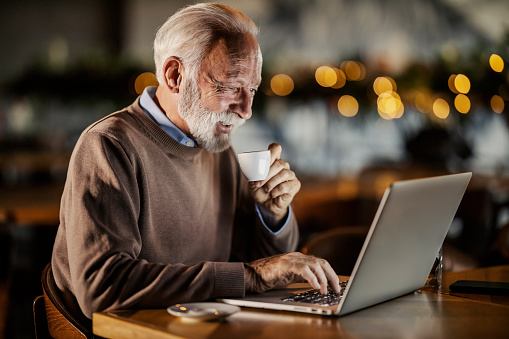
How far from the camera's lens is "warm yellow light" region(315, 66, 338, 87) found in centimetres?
489

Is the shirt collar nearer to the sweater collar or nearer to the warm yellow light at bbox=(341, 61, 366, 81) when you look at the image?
the sweater collar

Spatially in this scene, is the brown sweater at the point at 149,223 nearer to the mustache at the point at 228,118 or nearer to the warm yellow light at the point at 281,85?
the mustache at the point at 228,118

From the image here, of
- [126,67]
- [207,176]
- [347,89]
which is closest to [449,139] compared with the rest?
[347,89]

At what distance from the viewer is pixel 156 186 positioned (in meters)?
1.66

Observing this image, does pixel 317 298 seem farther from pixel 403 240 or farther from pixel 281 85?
pixel 281 85

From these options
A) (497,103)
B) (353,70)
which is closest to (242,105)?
(497,103)

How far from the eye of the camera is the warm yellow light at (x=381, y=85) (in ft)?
16.2

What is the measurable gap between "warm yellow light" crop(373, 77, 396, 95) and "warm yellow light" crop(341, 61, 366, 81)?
6.2 inches

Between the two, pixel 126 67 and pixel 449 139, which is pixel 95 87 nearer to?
pixel 126 67

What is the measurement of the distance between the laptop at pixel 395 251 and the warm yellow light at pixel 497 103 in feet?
8.97

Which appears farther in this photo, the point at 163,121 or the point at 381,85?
the point at 381,85

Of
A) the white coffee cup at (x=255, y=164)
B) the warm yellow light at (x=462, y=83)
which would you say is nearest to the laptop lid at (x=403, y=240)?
the white coffee cup at (x=255, y=164)

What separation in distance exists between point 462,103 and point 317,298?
11.4ft

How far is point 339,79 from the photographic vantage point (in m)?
4.95
